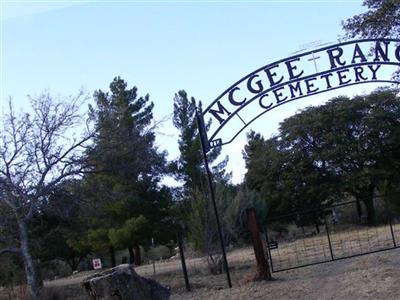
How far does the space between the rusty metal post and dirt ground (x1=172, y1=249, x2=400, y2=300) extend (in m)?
0.26

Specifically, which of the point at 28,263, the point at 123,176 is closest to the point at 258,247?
the point at 28,263

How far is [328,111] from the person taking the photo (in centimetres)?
4634

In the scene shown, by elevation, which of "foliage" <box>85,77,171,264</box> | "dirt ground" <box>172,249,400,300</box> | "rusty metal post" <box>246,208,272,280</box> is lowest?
"dirt ground" <box>172,249,400,300</box>

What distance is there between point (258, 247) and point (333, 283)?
1.98 metres

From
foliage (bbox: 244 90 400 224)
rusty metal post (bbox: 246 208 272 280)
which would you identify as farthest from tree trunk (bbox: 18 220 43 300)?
foliage (bbox: 244 90 400 224)

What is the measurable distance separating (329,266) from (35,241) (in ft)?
31.4

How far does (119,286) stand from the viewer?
7.99 metres

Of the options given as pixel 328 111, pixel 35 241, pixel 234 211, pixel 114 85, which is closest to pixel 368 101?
pixel 328 111

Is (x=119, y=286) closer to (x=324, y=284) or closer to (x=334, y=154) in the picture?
(x=324, y=284)

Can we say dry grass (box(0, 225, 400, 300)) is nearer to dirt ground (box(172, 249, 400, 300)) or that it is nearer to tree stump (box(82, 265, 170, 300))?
dirt ground (box(172, 249, 400, 300))

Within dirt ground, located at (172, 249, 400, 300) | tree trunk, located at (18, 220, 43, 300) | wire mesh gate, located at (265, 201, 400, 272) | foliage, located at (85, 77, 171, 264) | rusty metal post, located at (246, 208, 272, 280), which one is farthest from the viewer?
foliage, located at (85, 77, 171, 264)

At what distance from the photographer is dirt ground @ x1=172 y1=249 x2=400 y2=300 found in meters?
9.12

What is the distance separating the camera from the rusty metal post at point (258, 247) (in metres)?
11.8

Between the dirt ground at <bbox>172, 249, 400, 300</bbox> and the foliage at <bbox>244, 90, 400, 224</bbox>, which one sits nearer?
the dirt ground at <bbox>172, 249, 400, 300</bbox>
